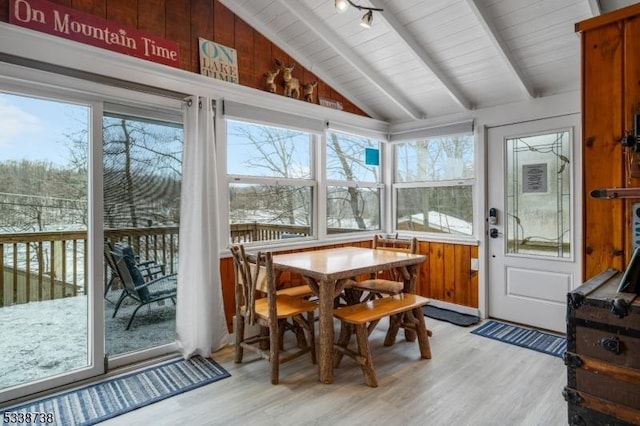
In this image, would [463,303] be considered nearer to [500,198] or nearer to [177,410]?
[500,198]

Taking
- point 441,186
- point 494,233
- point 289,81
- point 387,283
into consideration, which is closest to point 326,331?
point 387,283

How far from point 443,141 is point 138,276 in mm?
3318

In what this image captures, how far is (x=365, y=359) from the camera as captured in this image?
2.45 m

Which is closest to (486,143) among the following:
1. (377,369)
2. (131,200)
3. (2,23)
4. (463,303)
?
(463,303)

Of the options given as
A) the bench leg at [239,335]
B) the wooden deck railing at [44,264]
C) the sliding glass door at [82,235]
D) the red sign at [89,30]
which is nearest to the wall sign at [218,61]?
the red sign at [89,30]

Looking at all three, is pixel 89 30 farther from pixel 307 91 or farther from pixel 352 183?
pixel 352 183

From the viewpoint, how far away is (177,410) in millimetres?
2164

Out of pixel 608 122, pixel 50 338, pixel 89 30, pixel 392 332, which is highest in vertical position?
pixel 89 30

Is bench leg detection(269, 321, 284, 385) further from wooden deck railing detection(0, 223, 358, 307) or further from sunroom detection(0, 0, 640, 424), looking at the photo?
wooden deck railing detection(0, 223, 358, 307)

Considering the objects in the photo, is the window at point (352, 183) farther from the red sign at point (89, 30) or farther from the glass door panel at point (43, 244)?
the glass door panel at point (43, 244)

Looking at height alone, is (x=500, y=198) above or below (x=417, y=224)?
above

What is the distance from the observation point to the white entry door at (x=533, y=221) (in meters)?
3.33

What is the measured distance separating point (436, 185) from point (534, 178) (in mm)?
1002

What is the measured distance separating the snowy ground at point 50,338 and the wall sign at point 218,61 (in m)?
1.87
